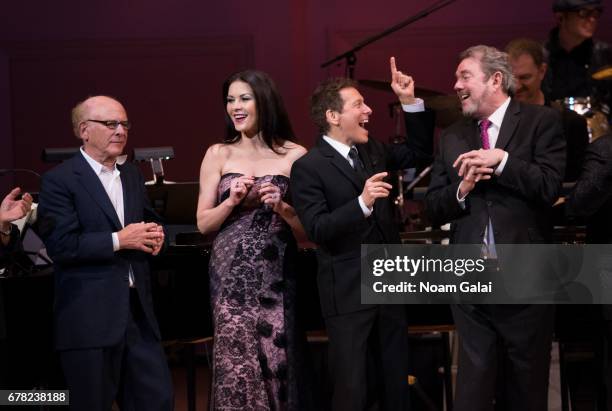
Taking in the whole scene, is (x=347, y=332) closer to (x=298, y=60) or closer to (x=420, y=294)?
(x=420, y=294)

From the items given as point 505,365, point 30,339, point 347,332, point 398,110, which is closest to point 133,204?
point 30,339

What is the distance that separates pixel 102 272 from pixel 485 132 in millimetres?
1693

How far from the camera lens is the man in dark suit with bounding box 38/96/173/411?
4156 mm

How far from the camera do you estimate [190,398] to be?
5.07 meters

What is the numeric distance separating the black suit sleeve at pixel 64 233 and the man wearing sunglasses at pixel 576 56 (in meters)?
3.12

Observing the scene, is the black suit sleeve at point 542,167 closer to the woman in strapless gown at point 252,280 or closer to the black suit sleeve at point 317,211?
the black suit sleeve at point 317,211

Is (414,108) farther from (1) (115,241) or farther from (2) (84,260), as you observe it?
(2) (84,260)

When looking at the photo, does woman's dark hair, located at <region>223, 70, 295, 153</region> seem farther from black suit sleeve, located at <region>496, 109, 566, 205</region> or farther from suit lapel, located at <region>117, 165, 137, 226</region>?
black suit sleeve, located at <region>496, 109, 566, 205</region>

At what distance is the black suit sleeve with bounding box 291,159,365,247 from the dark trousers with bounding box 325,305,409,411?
1.17ft

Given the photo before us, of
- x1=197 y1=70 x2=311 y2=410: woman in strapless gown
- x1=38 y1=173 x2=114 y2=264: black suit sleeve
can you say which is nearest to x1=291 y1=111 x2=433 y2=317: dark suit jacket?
x1=197 y1=70 x2=311 y2=410: woman in strapless gown

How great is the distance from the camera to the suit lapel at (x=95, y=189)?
4.25 m

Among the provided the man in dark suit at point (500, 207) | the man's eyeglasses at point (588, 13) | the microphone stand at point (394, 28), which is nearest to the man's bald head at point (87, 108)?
the man in dark suit at point (500, 207)

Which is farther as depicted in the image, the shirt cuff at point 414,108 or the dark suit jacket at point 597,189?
the shirt cuff at point 414,108

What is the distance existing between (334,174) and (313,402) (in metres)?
1.04
